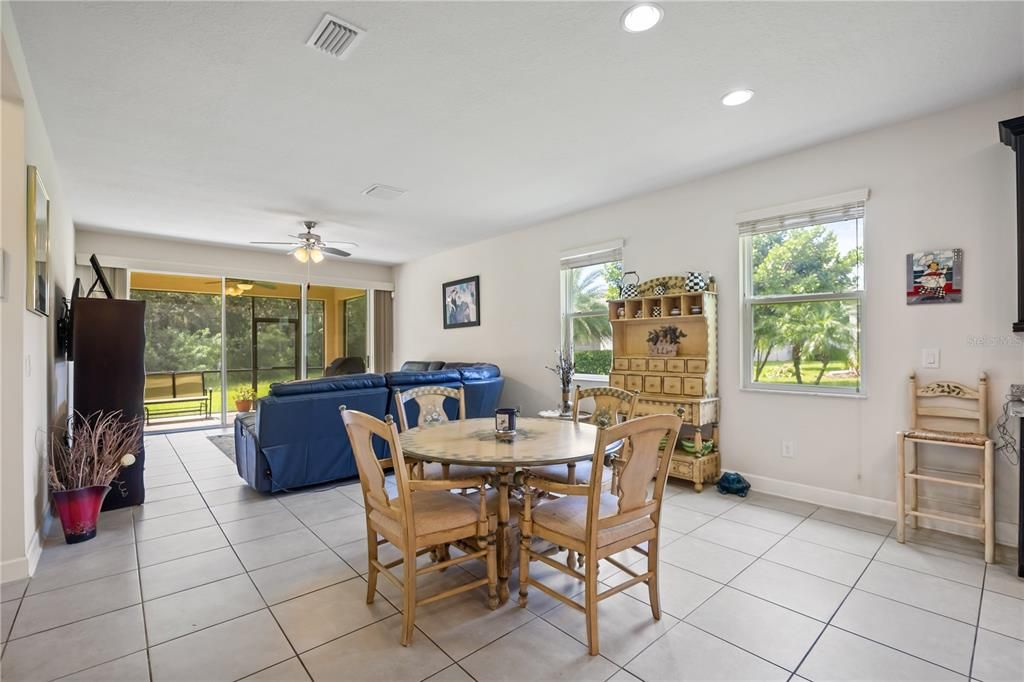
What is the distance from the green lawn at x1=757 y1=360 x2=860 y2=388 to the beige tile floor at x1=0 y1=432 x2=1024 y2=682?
957mm

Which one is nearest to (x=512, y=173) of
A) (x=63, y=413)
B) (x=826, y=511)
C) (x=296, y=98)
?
(x=296, y=98)

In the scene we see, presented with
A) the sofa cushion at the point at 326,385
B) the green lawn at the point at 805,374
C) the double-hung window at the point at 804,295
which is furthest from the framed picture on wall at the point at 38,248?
the green lawn at the point at 805,374

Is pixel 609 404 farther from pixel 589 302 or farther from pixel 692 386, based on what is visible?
pixel 589 302

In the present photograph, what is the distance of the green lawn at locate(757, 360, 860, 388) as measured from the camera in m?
3.41

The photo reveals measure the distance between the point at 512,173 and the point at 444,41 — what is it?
1.75 metres

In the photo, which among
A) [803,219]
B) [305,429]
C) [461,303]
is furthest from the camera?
[461,303]

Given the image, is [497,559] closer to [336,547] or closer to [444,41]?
[336,547]

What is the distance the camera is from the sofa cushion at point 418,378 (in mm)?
4305

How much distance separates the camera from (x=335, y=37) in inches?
86.2

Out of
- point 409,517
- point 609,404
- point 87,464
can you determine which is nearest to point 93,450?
point 87,464

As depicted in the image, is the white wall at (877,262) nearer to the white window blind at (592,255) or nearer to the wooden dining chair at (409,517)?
the white window blind at (592,255)

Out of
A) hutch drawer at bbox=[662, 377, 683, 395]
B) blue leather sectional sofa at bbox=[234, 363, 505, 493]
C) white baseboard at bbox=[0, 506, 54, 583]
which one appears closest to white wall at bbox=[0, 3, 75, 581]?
white baseboard at bbox=[0, 506, 54, 583]

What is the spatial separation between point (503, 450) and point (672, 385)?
2.26 metres

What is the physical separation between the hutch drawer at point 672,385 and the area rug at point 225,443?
4.35m
